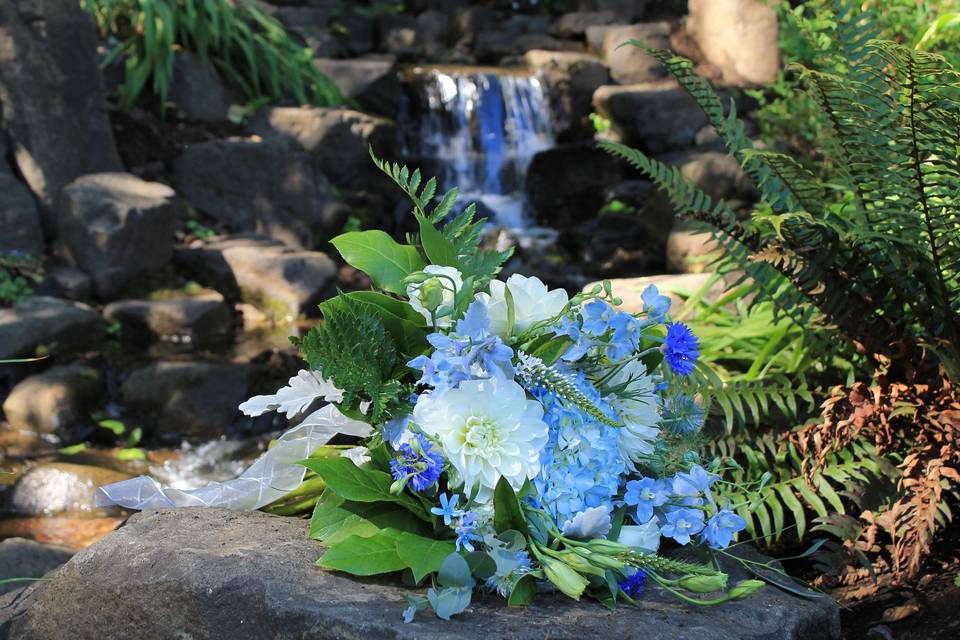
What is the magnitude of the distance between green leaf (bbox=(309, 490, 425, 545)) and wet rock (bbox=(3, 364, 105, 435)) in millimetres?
4368

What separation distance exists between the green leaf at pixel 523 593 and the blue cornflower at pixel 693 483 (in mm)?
306

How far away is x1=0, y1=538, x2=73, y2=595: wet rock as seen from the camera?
124 inches

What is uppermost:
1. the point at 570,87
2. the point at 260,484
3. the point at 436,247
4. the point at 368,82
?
the point at 436,247

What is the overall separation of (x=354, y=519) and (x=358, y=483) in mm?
104

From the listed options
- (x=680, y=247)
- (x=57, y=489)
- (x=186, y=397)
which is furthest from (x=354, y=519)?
(x=680, y=247)

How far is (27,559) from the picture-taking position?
10.5ft

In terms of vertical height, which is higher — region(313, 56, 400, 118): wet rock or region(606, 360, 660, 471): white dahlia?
region(606, 360, 660, 471): white dahlia

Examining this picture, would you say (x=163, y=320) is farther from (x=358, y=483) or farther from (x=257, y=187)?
(x=358, y=483)

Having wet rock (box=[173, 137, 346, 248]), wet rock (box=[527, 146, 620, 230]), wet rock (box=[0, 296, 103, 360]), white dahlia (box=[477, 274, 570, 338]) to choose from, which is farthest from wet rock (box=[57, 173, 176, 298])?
white dahlia (box=[477, 274, 570, 338])

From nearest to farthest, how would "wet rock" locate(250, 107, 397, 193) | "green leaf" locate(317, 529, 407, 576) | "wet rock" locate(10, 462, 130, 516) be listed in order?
"green leaf" locate(317, 529, 407, 576)
"wet rock" locate(10, 462, 130, 516)
"wet rock" locate(250, 107, 397, 193)

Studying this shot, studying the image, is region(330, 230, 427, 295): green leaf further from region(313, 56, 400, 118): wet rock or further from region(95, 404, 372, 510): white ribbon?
region(313, 56, 400, 118): wet rock

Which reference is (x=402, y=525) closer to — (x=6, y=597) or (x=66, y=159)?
(x=6, y=597)

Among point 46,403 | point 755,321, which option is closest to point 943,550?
point 755,321

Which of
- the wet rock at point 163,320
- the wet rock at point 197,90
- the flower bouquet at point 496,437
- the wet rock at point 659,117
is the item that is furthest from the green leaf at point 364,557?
the wet rock at point 659,117
